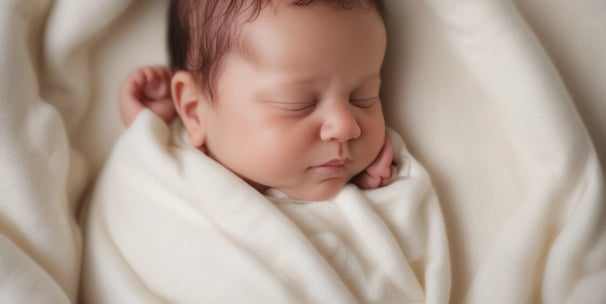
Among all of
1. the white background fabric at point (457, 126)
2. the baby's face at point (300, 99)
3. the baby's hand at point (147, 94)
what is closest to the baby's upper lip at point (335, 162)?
the baby's face at point (300, 99)

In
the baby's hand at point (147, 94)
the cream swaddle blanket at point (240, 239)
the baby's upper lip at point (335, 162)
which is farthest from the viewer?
the baby's hand at point (147, 94)

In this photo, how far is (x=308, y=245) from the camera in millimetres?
969

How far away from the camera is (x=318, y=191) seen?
1.09 metres

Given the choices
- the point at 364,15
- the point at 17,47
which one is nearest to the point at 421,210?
the point at 364,15

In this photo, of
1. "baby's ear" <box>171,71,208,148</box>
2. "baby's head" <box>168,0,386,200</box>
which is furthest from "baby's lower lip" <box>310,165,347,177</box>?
"baby's ear" <box>171,71,208,148</box>

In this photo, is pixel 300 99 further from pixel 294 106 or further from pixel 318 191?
pixel 318 191

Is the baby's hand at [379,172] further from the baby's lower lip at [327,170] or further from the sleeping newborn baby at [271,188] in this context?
the baby's lower lip at [327,170]

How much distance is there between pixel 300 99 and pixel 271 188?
0.65 ft

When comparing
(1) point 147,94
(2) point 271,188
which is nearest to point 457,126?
(2) point 271,188

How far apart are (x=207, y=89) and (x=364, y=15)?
336 millimetres

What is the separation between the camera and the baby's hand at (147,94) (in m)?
1.25

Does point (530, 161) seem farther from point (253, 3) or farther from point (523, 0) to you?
point (253, 3)

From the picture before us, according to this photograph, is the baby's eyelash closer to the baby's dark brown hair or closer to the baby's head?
the baby's head

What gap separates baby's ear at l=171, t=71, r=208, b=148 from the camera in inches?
45.1
